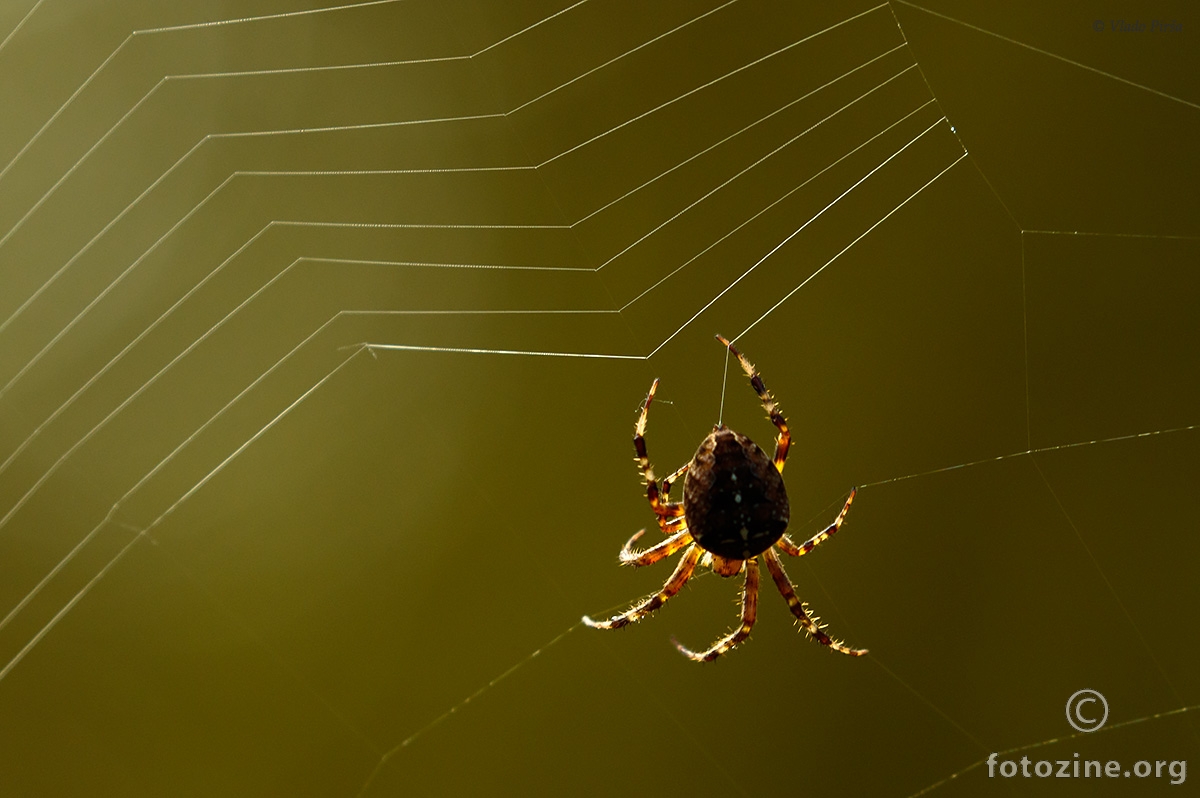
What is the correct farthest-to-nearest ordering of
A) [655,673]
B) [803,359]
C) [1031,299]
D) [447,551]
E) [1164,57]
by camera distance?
[447,551] < [655,673] < [803,359] < [1031,299] < [1164,57]

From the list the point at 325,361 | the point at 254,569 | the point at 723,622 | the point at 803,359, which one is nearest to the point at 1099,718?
the point at 723,622

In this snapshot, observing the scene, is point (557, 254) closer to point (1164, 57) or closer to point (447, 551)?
point (447, 551)

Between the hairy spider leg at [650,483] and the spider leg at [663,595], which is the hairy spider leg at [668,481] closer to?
the hairy spider leg at [650,483]

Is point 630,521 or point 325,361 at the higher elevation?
point 325,361

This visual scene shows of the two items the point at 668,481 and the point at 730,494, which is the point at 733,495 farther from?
the point at 668,481

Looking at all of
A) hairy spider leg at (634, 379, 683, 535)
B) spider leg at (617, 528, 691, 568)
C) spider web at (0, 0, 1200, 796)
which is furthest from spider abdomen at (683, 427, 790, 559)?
spider web at (0, 0, 1200, 796)
